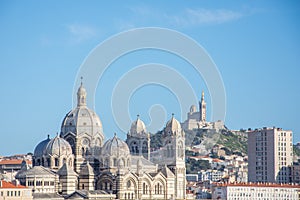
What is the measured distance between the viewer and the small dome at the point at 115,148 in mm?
94812

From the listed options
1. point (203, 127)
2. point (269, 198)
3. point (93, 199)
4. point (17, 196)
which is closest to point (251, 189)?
point (269, 198)

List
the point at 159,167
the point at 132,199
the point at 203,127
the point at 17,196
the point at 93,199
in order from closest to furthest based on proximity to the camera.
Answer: the point at 17,196 → the point at 93,199 → the point at 132,199 → the point at 159,167 → the point at 203,127

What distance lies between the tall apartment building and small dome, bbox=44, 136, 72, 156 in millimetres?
41768

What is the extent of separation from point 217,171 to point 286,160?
36.0 m

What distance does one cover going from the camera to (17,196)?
81.2 metres

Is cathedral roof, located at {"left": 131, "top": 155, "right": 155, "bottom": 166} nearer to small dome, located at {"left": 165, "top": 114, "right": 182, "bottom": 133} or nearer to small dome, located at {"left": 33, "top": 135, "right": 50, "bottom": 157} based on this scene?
small dome, located at {"left": 165, "top": 114, "right": 182, "bottom": 133}

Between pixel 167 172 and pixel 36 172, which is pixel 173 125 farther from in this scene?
pixel 36 172

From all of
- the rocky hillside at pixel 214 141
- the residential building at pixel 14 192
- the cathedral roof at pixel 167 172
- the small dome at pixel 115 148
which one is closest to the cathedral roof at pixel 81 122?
the small dome at pixel 115 148

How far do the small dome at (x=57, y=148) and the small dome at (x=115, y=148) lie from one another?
3.93 m

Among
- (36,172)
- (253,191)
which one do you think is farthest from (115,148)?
(253,191)

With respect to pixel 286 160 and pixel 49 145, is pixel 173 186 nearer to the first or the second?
pixel 49 145

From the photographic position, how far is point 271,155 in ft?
417

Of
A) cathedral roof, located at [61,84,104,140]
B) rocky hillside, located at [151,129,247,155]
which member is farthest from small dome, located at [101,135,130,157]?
rocky hillside, located at [151,129,247,155]

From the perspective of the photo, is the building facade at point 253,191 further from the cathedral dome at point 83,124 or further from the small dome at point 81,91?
the small dome at point 81,91
